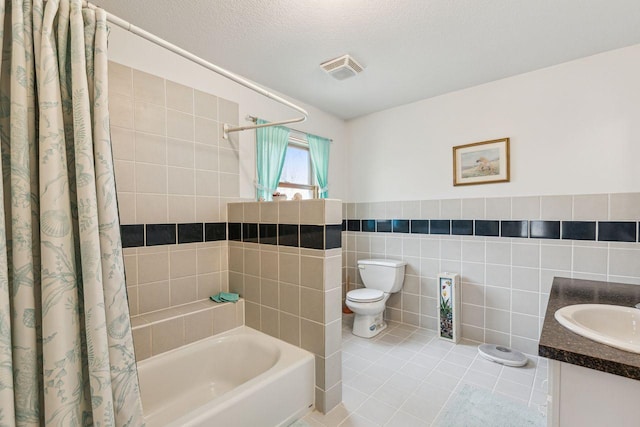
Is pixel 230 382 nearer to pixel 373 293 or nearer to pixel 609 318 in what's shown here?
pixel 373 293

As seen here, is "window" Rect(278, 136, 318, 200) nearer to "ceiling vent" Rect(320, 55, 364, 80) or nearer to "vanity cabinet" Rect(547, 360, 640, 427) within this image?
"ceiling vent" Rect(320, 55, 364, 80)

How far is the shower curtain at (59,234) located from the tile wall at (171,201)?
3.30ft

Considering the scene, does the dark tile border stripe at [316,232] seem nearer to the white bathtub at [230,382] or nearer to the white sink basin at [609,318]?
the white bathtub at [230,382]

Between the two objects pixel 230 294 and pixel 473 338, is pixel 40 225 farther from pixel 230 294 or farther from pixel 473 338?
pixel 473 338

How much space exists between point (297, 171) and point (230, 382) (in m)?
1.99

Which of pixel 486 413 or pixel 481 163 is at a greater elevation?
pixel 481 163

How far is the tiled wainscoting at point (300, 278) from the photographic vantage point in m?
1.68

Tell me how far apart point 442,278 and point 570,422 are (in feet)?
5.83

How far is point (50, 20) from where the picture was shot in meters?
0.78

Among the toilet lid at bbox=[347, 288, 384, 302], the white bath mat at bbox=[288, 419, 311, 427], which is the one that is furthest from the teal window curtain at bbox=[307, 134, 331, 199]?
the white bath mat at bbox=[288, 419, 311, 427]

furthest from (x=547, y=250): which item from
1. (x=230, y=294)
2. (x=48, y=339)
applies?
(x=48, y=339)

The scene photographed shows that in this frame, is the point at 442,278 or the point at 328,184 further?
the point at 328,184

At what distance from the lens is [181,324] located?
1.85 metres

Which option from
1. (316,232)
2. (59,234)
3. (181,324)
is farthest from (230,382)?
(59,234)
